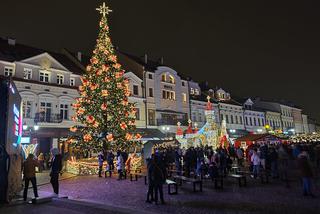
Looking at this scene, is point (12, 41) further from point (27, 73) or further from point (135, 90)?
point (135, 90)

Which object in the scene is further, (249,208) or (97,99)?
(97,99)

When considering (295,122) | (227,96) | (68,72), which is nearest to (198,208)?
(68,72)

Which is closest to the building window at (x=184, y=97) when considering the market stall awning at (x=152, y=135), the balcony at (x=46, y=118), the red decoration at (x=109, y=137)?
the market stall awning at (x=152, y=135)

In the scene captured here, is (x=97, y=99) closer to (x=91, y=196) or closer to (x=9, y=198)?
(x=91, y=196)

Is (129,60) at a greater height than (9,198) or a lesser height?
greater

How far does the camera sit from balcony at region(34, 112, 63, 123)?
87.4ft

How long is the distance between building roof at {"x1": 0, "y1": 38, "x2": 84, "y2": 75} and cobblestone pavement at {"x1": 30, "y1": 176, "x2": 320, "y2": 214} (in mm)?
19249

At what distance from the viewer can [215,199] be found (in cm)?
999

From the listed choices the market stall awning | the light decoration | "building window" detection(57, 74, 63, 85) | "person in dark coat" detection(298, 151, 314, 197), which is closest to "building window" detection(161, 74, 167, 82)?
the market stall awning

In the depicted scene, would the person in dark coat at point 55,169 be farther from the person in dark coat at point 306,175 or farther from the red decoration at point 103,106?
the person in dark coat at point 306,175

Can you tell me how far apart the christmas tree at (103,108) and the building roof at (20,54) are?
1148 cm

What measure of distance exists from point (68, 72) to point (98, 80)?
1189 centimetres

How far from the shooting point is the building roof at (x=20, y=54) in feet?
88.4

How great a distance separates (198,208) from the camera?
28.1 feet
